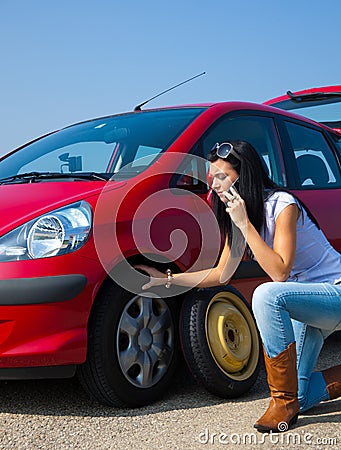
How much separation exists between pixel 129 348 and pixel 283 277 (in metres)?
0.85

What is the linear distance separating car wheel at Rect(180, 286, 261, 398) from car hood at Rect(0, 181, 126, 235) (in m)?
0.74

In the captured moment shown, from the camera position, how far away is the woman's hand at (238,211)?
3.17m

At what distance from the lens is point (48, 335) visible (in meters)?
3.25

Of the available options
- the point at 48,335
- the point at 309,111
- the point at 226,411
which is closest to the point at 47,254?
the point at 48,335

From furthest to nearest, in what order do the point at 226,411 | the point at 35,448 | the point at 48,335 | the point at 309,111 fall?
1. the point at 309,111
2. the point at 226,411
3. the point at 48,335
4. the point at 35,448

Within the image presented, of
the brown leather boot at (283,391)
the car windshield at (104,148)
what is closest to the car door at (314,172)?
the car windshield at (104,148)

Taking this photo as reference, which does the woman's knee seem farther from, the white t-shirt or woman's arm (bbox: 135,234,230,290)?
woman's arm (bbox: 135,234,230,290)

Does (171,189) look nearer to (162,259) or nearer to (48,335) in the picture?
(162,259)

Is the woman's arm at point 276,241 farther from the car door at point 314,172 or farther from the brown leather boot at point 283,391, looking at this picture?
the car door at point 314,172

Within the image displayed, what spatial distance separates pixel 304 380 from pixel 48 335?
119cm

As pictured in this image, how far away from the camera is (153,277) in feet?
11.6

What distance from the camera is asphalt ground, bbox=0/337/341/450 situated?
3039mm

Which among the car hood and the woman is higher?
the car hood

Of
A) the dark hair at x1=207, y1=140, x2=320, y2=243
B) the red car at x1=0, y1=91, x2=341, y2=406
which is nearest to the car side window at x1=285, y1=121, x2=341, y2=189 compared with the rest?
the red car at x1=0, y1=91, x2=341, y2=406
